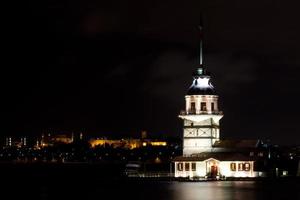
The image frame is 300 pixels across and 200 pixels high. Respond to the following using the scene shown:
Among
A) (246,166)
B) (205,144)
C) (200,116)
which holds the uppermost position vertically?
(200,116)

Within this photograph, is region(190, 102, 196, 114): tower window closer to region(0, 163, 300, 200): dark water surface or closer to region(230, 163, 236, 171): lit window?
region(230, 163, 236, 171): lit window

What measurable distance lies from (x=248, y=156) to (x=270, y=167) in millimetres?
5281

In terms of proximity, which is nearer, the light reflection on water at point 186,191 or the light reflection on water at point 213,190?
the light reflection on water at point 213,190

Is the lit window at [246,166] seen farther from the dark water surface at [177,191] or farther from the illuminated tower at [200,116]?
the illuminated tower at [200,116]

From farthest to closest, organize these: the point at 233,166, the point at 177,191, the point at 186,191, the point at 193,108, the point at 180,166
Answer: the point at 193,108 → the point at 180,166 → the point at 233,166 → the point at 177,191 → the point at 186,191

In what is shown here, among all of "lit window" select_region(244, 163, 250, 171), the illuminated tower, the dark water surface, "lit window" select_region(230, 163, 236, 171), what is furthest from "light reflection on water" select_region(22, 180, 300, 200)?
the illuminated tower

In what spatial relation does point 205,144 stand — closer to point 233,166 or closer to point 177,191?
point 233,166

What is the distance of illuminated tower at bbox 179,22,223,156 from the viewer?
4038 inches

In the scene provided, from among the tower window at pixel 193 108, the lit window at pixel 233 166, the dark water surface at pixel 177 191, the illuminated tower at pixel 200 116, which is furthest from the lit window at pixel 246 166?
the tower window at pixel 193 108

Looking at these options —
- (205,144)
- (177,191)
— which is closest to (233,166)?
(205,144)

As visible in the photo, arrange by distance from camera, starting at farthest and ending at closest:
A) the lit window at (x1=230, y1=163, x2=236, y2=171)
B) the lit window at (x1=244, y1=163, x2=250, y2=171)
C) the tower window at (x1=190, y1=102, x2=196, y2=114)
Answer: the tower window at (x1=190, y1=102, x2=196, y2=114) → the lit window at (x1=230, y1=163, x2=236, y2=171) → the lit window at (x1=244, y1=163, x2=250, y2=171)

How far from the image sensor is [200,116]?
102625 mm

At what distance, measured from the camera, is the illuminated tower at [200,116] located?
103m

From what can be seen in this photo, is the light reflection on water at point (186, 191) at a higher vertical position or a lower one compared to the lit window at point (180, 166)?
lower
